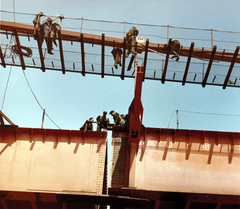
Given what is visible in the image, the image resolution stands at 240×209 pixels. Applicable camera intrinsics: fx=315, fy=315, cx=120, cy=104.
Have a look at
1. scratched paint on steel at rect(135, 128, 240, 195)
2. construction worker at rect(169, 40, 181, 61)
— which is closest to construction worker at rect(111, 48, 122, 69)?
construction worker at rect(169, 40, 181, 61)

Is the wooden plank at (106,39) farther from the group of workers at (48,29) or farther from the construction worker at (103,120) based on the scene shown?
the construction worker at (103,120)

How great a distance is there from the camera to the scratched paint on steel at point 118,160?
1356 centimetres

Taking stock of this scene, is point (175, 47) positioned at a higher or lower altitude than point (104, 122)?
higher

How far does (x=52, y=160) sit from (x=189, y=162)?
6.21 m

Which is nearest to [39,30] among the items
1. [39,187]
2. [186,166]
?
[39,187]

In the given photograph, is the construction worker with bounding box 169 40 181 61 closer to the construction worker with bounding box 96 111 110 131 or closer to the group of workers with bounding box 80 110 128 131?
the group of workers with bounding box 80 110 128 131

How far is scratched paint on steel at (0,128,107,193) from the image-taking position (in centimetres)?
1365

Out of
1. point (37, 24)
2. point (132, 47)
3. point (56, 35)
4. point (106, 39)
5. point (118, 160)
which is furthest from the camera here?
point (106, 39)

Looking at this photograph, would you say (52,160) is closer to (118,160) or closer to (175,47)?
(118,160)

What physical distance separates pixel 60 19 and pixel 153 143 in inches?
292

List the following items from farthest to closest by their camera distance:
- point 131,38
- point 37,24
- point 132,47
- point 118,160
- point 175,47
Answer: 1. point 131,38
2. point 175,47
3. point 132,47
4. point 37,24
5. point 118,160

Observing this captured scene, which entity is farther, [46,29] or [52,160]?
[46,29]

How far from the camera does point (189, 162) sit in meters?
14.3

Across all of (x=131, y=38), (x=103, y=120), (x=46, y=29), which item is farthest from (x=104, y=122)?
(x=46, y=29)
